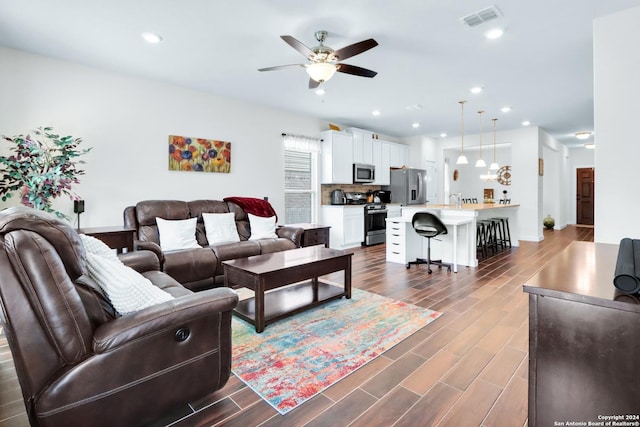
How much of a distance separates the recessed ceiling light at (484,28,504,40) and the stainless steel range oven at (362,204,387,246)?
13.4 feet

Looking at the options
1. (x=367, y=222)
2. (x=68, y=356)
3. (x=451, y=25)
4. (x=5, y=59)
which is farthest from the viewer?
(x=367, y=222)

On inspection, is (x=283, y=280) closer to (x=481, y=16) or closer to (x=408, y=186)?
(x=481, y=16)

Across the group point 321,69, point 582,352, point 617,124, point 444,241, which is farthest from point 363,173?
point 582,352

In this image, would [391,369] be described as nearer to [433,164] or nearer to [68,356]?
[68,356]

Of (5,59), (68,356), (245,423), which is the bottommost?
(245,423)

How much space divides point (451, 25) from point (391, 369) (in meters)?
2.93

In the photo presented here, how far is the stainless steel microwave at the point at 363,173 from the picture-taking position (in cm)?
693

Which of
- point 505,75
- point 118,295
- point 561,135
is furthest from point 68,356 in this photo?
point 561,135

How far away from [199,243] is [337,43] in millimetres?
2844

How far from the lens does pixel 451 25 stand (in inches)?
115

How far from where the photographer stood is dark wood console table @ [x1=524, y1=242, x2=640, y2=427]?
0.89 meters

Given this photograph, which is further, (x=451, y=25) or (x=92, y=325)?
(x=451, y=25)

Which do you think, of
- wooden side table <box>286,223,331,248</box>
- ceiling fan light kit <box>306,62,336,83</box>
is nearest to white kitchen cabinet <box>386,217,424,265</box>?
wooden side table <box>286,223,331,248</box>

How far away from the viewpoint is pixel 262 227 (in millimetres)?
4590
